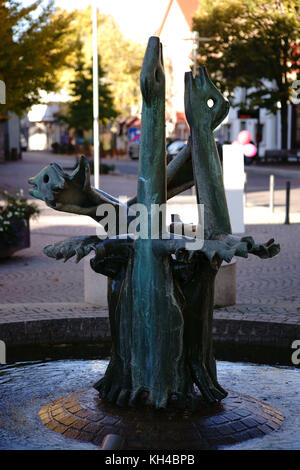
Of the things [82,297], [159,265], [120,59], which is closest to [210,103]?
[159,265]

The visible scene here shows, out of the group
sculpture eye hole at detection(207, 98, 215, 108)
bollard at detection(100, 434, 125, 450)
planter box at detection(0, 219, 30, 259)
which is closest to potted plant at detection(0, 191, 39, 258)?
planter box at detection(0, 219, 30, 259)

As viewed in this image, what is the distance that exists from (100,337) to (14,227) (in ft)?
20.8

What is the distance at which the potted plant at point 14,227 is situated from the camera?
13344 mm

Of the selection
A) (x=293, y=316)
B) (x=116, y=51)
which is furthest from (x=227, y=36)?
(x=293, y=316)

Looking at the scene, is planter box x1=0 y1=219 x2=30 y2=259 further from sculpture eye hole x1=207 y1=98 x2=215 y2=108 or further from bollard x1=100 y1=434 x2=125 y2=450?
bollard x1=100 y1=434 x2=125 y2=450

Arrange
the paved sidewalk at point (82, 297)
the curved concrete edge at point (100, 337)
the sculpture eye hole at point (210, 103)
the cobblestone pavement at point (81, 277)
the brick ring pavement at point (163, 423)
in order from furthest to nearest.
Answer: the cobblestone pavement at point (81, 277) → the paved sidewalk at point (82, 297) → the curved concrete edge at point (100, 337) → the sculpture eye hole at point (210, 103) → the brick ring pavement at point (163, 423)

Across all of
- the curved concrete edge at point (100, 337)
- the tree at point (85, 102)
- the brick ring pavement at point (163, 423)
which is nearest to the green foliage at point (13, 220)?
the curved concrete edge at point (100, 337)

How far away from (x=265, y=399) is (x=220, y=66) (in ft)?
151

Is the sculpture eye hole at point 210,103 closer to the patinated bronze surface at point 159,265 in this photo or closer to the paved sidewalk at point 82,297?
the patinated bronze surface at point 159,265

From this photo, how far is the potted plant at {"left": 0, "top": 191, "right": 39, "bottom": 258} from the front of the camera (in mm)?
13344

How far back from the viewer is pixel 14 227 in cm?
1341

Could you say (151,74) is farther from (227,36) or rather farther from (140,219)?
(227,36)

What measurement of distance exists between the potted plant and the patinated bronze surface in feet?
27.2

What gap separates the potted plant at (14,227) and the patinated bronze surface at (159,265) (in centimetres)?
829
